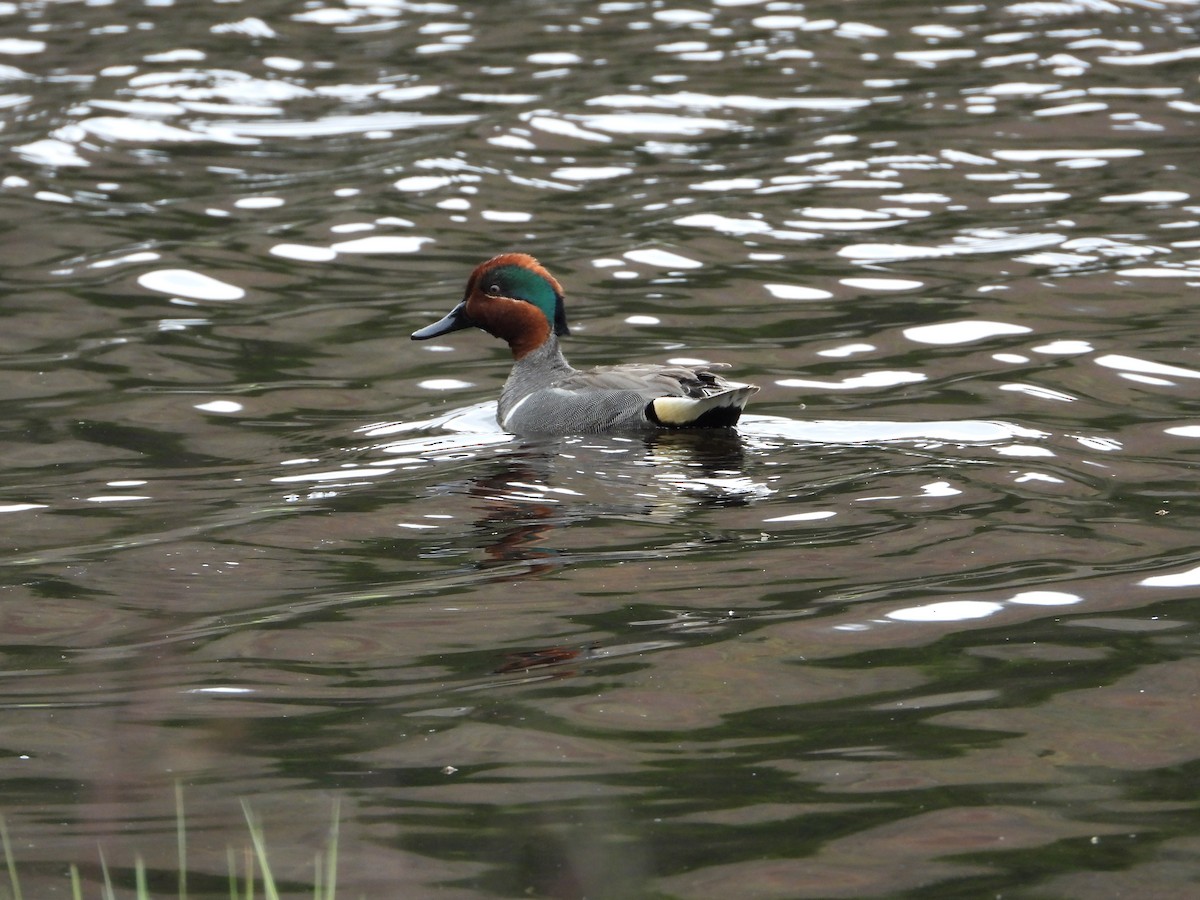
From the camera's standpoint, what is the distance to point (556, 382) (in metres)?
9.09

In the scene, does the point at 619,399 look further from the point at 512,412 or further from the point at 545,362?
the point at 545,362

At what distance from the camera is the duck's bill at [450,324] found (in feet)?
32.1

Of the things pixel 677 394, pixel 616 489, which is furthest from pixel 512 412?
pixel 616 489

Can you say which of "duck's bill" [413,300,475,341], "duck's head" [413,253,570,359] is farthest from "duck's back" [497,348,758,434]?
"duck's bill" [413,300,475,341]

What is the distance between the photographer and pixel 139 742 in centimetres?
504

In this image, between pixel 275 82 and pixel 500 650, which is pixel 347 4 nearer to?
pixel 275 82

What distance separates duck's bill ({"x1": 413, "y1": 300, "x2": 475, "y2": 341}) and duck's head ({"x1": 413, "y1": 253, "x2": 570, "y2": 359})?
0.42 ft

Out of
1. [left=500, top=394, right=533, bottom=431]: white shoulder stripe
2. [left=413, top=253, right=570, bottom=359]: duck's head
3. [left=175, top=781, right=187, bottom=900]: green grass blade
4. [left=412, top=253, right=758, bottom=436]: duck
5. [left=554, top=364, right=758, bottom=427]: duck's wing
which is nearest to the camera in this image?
[left=175, top=781, right=187, bottom=900]: green grass blade

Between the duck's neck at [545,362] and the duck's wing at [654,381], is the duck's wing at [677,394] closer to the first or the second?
the duck's wing at [654,381]

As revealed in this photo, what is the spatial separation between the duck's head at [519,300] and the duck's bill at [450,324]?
13 centimetres

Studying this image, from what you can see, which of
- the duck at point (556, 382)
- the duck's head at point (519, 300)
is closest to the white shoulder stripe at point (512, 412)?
the duck at point (556, 382)

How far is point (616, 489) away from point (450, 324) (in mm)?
2551

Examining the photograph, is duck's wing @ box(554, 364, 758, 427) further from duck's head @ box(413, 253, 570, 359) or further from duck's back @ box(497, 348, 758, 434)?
duck's head @ box(413, 253, 570, 359)

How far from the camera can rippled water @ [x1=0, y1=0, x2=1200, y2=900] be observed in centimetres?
450
